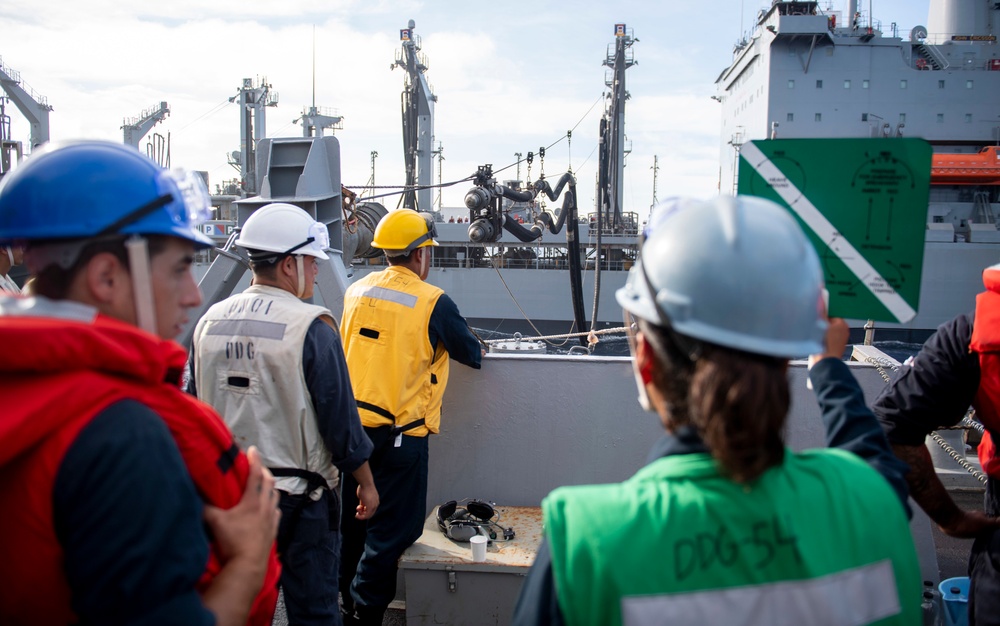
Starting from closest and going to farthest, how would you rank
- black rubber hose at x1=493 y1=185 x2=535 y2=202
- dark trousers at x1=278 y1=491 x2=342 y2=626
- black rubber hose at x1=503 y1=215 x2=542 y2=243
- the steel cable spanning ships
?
dark trousers at x1=278 y1=491 x2=342 y2=626 → black rubber hose at x1=493 y1=185 x2=535 y2=202 → black rubber hose at x1=503 y1=215 x2=542 y2=243 → the steel cable spanning ships

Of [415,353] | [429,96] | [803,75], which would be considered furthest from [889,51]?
[415,353]

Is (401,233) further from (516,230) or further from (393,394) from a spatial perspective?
(516,230)

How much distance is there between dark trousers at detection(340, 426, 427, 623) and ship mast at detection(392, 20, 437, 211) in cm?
2877

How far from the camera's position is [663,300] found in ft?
3.18

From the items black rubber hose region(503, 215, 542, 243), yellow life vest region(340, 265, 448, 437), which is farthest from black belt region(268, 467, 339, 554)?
black rubber hose region(503, 215, 542, 243)

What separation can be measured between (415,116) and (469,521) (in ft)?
99.8

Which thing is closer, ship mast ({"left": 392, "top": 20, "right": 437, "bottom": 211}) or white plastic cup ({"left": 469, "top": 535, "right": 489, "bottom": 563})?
white plastic cup ({"left": 469, "top": 535, "right": 489, "bottom": 563})

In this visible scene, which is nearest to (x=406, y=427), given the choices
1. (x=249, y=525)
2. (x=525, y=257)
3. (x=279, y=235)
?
(x=279, y=235)

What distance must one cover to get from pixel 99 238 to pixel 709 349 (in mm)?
988

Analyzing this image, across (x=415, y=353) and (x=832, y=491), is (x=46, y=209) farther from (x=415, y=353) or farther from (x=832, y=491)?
(x=415, y=353)

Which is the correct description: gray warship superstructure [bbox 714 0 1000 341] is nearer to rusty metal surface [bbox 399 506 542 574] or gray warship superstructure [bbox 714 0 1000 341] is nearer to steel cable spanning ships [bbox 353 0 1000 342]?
steel cable spanning ships [bbox 353 0 1000 342]

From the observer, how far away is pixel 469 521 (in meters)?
3.23

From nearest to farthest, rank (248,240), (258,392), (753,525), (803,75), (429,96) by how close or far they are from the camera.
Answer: (753,525) → (258,392) → (248,240) → (803,75) → (429,96)

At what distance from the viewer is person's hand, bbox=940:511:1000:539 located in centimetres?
170
